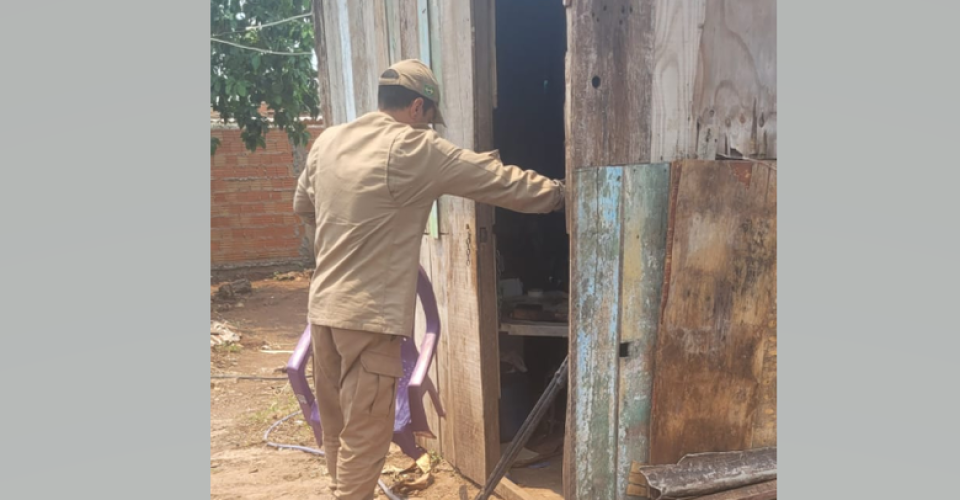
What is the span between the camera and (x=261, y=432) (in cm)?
496

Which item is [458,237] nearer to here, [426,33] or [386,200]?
[386,200]

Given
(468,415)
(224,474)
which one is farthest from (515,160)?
(224,474)

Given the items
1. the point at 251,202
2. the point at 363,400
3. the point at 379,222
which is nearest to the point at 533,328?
the point at 363,400

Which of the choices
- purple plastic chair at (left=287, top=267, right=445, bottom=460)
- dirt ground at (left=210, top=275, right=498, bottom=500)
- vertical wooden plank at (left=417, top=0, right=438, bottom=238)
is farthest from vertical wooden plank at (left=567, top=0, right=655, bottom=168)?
dirt ground at (left=210, top=275, right=498, bottom=500)

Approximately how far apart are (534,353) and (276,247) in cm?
800

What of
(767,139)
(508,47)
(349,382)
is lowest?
(349,382)

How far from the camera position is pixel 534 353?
4.84 meters

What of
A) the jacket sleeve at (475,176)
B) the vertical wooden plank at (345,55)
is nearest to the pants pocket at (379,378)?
the jacket sleeve at (475,176)

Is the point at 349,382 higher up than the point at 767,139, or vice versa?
the point at 767,139

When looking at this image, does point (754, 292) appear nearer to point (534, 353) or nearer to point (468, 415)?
point (468, 415)

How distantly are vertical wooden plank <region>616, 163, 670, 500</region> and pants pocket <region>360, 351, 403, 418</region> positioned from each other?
A: 0.95 meters

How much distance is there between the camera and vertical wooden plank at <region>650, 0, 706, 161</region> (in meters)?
2.74

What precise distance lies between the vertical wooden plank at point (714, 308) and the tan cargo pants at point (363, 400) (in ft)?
3.61

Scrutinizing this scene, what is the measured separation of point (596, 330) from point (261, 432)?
3157 millimetres
